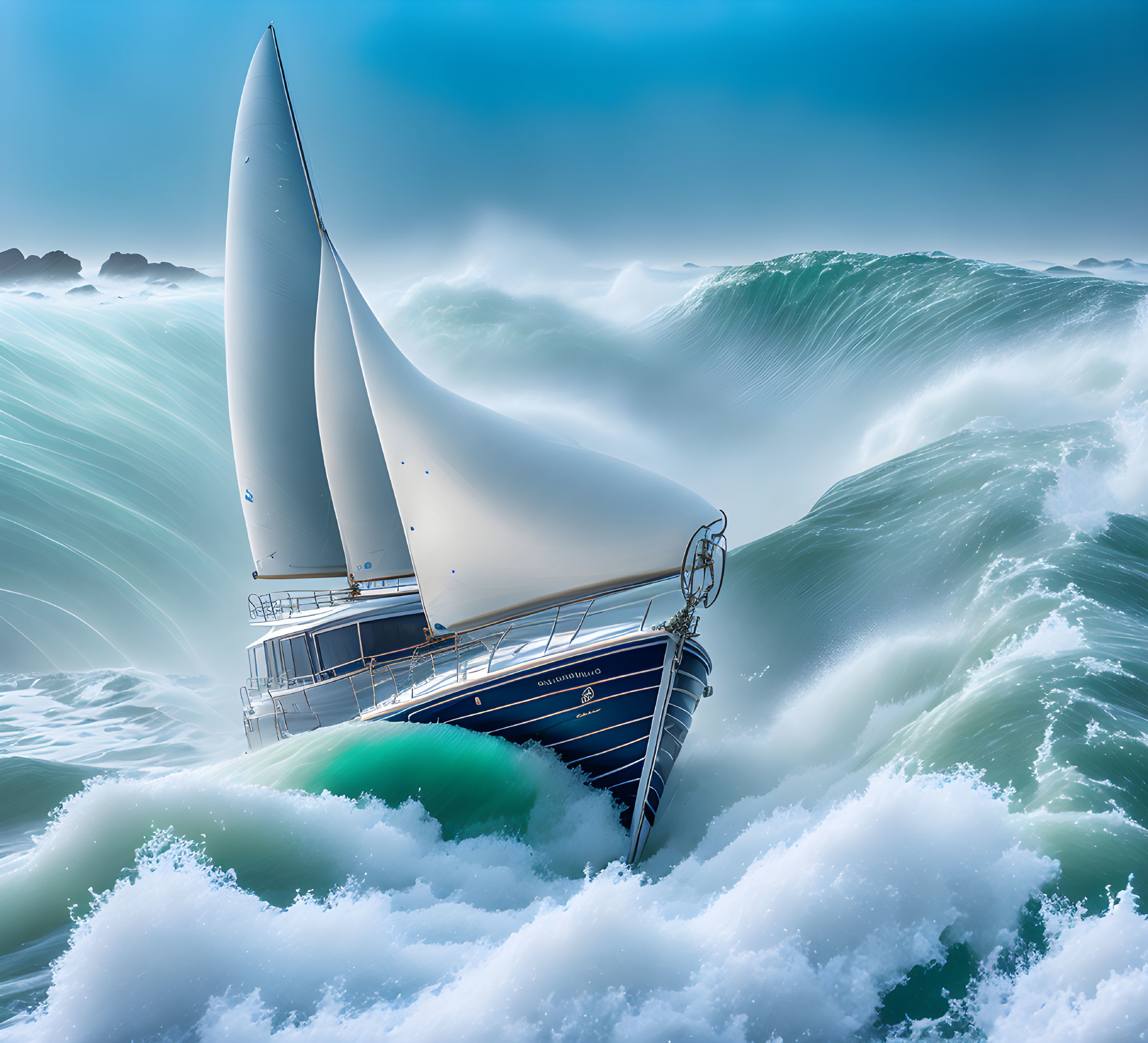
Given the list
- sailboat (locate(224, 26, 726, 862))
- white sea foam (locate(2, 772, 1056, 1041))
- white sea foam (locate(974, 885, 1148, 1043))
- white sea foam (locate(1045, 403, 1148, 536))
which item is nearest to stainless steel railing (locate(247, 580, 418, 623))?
sailboat (locate(224, 26, 726, 862))

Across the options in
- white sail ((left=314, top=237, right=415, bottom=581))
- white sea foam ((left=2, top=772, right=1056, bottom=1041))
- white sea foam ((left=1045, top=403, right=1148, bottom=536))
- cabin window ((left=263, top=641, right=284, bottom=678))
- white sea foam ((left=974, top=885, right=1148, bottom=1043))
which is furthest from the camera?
white sea foam ((left=1045, top=403, right=1148, bottom=536))

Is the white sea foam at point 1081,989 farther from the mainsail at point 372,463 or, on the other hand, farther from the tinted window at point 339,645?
the tinted window at point 339,645

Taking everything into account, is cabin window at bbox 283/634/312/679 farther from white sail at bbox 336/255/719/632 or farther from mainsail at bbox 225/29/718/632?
white sail at bbox 336/255/719/632

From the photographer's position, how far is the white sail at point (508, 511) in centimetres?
808

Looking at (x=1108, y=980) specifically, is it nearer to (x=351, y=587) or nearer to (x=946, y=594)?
(x=946, y=594)

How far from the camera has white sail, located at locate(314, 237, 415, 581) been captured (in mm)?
10516

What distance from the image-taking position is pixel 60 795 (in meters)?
10.5

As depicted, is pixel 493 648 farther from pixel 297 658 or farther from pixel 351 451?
pixel 351 451

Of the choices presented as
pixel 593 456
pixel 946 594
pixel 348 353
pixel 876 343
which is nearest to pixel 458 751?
pixel 593 456

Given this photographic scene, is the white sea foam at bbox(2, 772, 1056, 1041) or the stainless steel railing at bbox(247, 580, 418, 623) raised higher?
the stainless steel railing at bbox(247, 580, 418, 623)

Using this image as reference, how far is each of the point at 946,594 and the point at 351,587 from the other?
853 cm

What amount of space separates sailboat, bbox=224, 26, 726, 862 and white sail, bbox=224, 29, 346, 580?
3 cm

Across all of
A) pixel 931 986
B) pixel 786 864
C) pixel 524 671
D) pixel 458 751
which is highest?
pixel 524 671

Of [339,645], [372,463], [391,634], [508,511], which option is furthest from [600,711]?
[372,463]
